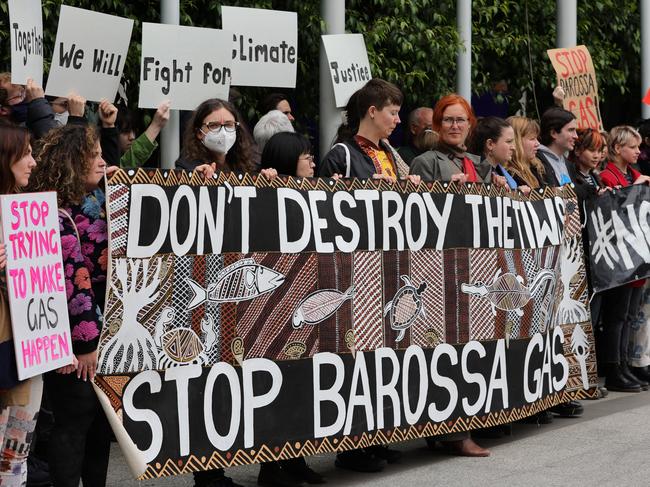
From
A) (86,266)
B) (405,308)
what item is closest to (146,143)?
(405,308)

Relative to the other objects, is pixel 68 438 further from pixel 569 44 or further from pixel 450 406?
pixel 569 44

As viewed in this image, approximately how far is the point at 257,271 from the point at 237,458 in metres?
0.86

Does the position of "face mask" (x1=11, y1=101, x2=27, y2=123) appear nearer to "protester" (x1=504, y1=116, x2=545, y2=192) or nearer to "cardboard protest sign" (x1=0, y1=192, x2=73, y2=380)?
"cardboard protest sign" (x1=0, y1=192, x2=73, y2=380)

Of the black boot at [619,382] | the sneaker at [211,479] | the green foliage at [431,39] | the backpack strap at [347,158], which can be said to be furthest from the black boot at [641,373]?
the sneaker at [211,479]

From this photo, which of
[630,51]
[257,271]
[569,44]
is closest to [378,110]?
[257,271]

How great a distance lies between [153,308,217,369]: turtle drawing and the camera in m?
5.50

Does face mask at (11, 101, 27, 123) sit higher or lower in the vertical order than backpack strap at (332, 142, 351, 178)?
higher

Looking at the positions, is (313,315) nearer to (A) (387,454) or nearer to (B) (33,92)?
(A) (387,454)

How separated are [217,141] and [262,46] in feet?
7.09

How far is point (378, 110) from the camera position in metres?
6.87

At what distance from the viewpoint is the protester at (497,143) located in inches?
303

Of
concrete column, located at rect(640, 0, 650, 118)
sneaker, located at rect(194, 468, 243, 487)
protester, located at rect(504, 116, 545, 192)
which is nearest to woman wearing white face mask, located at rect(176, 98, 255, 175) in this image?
sneaker, located at rect(194, 468, 243, 487)

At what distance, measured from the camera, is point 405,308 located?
260 inches

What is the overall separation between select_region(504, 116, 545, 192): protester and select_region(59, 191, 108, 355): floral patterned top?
10.8 feet
